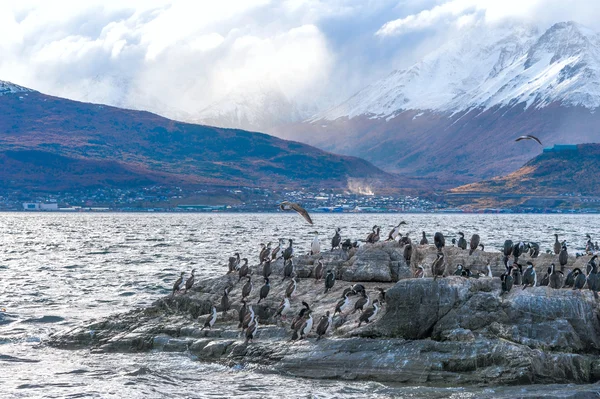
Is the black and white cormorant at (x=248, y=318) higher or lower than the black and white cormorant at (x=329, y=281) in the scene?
lower

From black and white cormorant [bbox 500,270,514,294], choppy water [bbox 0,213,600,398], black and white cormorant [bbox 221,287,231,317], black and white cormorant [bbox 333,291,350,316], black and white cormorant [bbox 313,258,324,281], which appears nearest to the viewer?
choppy water [bbox 0,213,600,398]

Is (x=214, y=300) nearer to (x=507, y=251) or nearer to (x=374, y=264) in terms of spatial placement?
(x=374, y=264)

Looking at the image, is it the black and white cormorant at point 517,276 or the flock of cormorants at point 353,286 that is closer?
the flock of cormorants at point 353,286

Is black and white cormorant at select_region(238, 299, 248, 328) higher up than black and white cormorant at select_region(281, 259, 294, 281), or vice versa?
black and white cormorant at select_region(281, 259, 294, 281)

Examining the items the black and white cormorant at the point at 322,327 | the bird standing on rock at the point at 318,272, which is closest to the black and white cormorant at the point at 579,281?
the black and white cormorant at the point at 322,327

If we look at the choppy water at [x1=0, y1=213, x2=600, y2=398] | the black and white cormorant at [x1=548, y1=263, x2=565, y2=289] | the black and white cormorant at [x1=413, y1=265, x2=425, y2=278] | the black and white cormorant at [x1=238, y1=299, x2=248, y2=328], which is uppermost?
the black and white cormorant at [x1=413, y1=265, x2=425, y2=278]

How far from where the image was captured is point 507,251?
34.9 m

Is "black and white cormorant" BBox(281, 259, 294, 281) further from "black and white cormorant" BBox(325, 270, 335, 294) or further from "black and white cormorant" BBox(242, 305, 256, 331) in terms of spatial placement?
"black and white cormorant" BBox(242, 305, 256, 331)

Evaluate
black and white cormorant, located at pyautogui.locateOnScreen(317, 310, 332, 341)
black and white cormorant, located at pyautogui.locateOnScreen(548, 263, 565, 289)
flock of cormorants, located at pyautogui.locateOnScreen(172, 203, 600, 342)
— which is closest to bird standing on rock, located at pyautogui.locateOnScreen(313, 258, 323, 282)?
flock of cormorants, located at pyautogui.locateOnScreen(172, 203, 600, 342)

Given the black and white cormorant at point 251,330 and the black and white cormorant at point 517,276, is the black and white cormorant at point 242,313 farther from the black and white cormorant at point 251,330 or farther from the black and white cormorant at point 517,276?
the black and white cormorant at point 517,276

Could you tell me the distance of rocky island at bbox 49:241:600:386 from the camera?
2509cm

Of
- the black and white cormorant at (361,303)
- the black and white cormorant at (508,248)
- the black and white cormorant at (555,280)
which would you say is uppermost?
the black and white cormorant at (508,248)

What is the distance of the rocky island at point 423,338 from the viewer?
988 inches

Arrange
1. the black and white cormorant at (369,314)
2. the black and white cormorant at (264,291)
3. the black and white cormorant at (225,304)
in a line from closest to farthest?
the black and white cormorant at (369,314) < the black and white cormorant at (225,304) < the black and white cormorant at (264,291)
